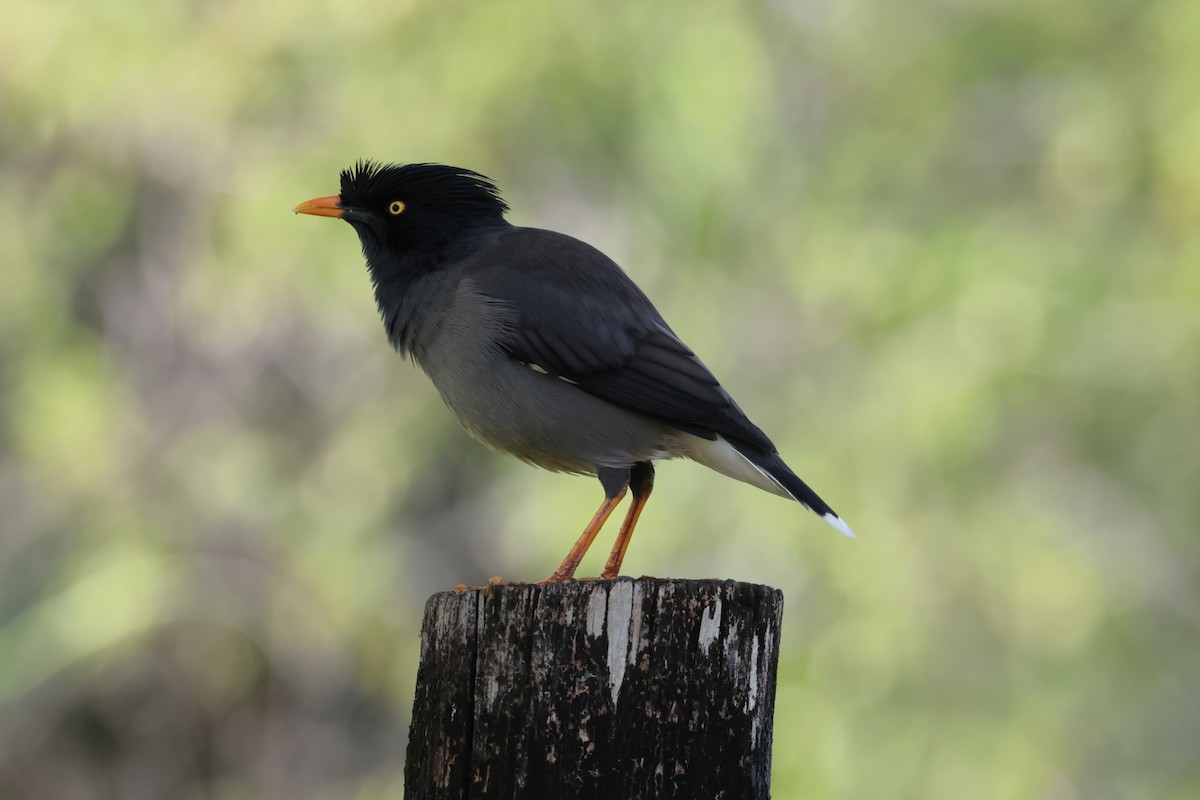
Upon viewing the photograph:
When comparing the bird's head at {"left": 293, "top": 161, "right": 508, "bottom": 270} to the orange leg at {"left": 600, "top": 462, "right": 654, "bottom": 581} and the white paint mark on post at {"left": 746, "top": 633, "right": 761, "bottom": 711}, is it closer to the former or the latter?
the orange leg at {"left": 600, "top": 462, "right": 654, "bottom": 581}

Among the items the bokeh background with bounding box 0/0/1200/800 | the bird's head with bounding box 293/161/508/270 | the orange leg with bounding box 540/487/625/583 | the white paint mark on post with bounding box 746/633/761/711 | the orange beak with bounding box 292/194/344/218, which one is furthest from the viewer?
the bokeh background with bounding box 0/0/1200/800

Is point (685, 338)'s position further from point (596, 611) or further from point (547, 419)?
point (596, 611)

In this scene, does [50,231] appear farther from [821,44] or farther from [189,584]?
[821,44]

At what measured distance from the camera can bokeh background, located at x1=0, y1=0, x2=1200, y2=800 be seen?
852 centimetres

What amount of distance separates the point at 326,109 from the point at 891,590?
4.62 metres

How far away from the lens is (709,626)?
10.0ft

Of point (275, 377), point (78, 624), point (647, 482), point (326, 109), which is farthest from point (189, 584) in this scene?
point (647, 482)

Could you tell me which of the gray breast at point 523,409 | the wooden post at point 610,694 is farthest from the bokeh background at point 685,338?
the wooden post at point 610,694

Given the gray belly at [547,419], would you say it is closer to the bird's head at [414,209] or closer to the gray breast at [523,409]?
the gray breast at [523,409]

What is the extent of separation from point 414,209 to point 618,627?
2.46m

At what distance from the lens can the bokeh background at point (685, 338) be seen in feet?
27.9

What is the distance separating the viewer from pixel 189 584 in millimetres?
9352

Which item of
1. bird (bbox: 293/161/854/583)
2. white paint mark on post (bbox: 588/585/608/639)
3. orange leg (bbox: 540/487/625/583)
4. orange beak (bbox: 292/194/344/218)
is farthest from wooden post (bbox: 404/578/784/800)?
orange beak (bbox: 292/194/344/218)

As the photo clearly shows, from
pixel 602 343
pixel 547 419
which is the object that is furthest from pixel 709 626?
pixel 602 343
